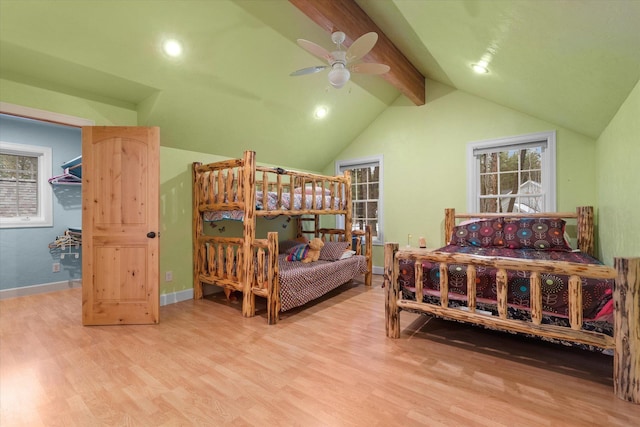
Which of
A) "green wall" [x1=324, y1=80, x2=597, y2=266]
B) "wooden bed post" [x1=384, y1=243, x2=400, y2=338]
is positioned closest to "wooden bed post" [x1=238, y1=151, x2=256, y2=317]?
"wooden bed post" [x1=384, y1=243, x2=400, y2=338]

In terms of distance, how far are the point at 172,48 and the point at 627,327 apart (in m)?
3.81

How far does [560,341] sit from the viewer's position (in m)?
1.87

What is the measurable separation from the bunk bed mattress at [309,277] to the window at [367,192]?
1.22 m

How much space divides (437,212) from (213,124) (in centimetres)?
332

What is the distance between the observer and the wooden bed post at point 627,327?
162cm

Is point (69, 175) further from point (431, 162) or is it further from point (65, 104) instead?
point (431, 162)

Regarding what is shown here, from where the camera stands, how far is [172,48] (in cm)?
265

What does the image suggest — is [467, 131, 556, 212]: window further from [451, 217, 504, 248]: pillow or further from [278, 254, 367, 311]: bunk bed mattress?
[278, 254, 367, 311]: bunk bed mattress

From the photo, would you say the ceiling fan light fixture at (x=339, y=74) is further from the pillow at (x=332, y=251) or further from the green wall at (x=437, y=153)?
the green wall at (x=437, y=153)

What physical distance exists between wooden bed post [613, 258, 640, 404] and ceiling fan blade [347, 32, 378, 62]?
2.08 m

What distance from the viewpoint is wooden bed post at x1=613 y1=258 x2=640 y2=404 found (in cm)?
162

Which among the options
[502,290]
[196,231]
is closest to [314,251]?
[196,231]

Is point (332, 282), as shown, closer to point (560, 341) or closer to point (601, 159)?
point (560, 341)

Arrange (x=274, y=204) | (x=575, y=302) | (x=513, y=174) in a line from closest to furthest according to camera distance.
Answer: (x=575, y=302)
(x=274, y=204)
(x=513, y=174)
